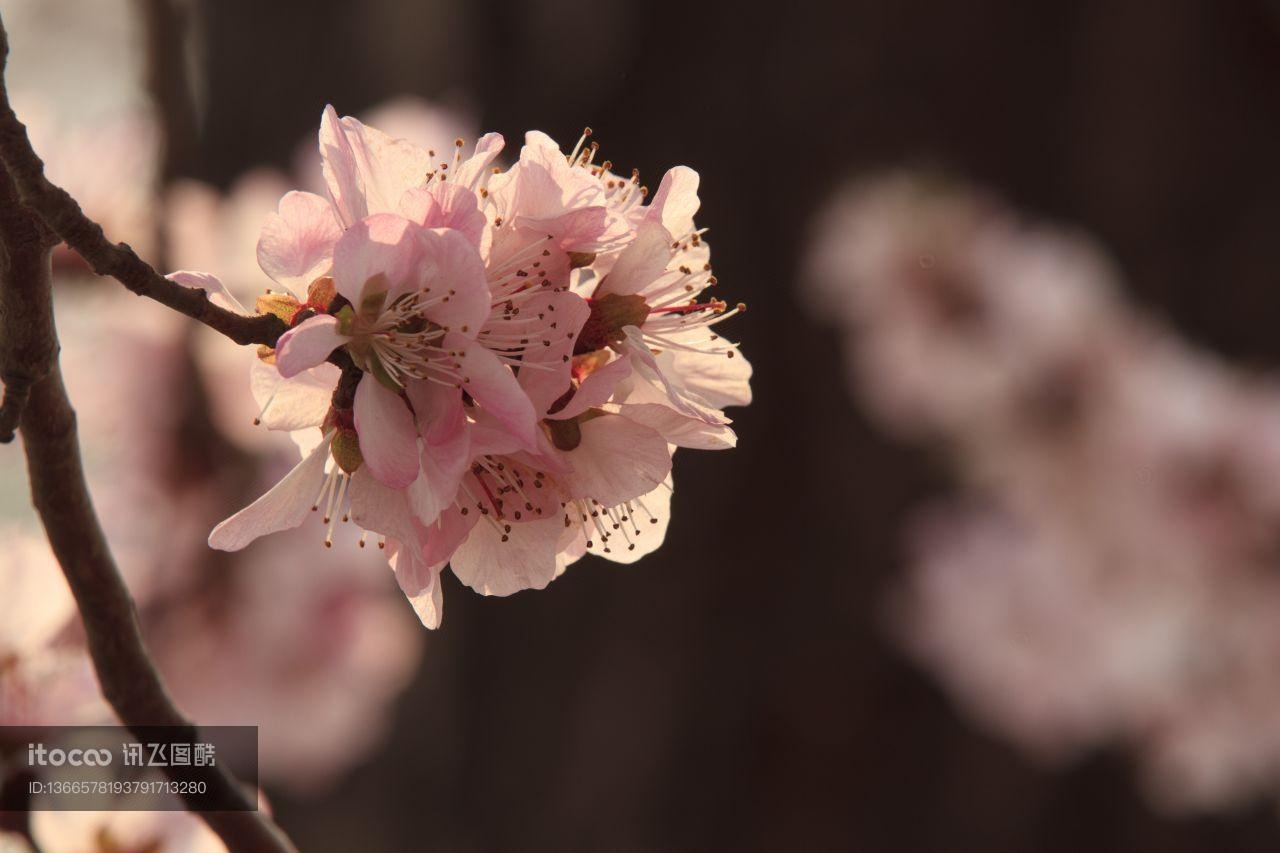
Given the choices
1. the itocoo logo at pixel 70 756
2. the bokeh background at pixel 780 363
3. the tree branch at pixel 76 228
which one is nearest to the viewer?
the tree branch at pixel 76 228

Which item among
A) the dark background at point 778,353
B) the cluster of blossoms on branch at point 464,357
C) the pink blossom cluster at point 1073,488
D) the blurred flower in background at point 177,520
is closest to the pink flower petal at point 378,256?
the cluster of blossoms on branch at point 464,357

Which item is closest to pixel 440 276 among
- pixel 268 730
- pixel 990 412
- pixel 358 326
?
pixel 358 326

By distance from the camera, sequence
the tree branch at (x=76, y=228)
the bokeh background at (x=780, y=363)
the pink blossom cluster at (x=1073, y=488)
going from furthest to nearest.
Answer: the bokeh background at (x=780, y=363) → the pink blossom cluster at (x=1073, y=488) → the tree branch at (x=76, y=228)

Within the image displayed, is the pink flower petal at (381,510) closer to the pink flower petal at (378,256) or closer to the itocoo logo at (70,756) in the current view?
the pink flower petal at (378,256)

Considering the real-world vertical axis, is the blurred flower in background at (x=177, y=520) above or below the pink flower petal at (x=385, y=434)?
below

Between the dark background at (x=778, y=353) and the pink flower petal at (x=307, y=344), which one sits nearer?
the pink flower petal at (x=307, y=344)

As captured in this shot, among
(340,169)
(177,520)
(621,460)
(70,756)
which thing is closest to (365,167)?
(340,169)

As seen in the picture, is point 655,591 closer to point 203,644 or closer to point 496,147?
point 203,644
